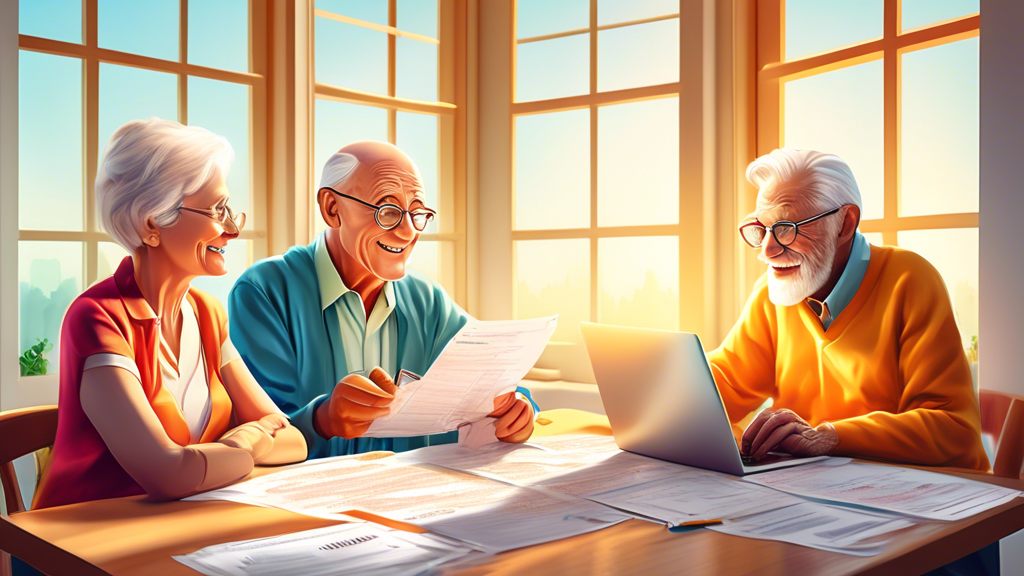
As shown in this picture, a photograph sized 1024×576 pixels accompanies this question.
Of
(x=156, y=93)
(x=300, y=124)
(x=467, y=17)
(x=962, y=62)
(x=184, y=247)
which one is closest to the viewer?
(x=184, y=247)

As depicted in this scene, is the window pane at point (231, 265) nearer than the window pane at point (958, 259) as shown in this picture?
No

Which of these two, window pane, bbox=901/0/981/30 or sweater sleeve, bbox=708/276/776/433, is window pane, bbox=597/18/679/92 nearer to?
window pane, bbox=901/0/981/30

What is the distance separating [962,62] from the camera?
1.90 metres

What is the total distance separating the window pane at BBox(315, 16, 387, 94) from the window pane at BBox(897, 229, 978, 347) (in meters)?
1.70

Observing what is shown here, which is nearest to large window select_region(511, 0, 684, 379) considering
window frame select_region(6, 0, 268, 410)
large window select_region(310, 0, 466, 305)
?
large window select_region(310, 0, 466, 305)

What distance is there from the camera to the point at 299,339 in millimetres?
1518

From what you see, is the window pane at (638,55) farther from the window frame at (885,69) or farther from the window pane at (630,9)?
the window frame at (885,69)

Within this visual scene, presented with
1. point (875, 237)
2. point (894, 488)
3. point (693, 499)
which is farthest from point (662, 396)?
point (875, 237)

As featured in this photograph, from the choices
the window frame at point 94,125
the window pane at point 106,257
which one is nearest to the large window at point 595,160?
the window frame at point 94,125

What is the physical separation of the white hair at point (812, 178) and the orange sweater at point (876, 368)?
0.43 ft

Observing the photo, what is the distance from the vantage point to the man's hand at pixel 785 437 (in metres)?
1.22

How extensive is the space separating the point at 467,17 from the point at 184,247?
1926mm

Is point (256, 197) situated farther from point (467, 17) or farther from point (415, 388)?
point (415, 388)

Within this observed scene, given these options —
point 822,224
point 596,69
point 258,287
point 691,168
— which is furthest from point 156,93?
point 822,224
